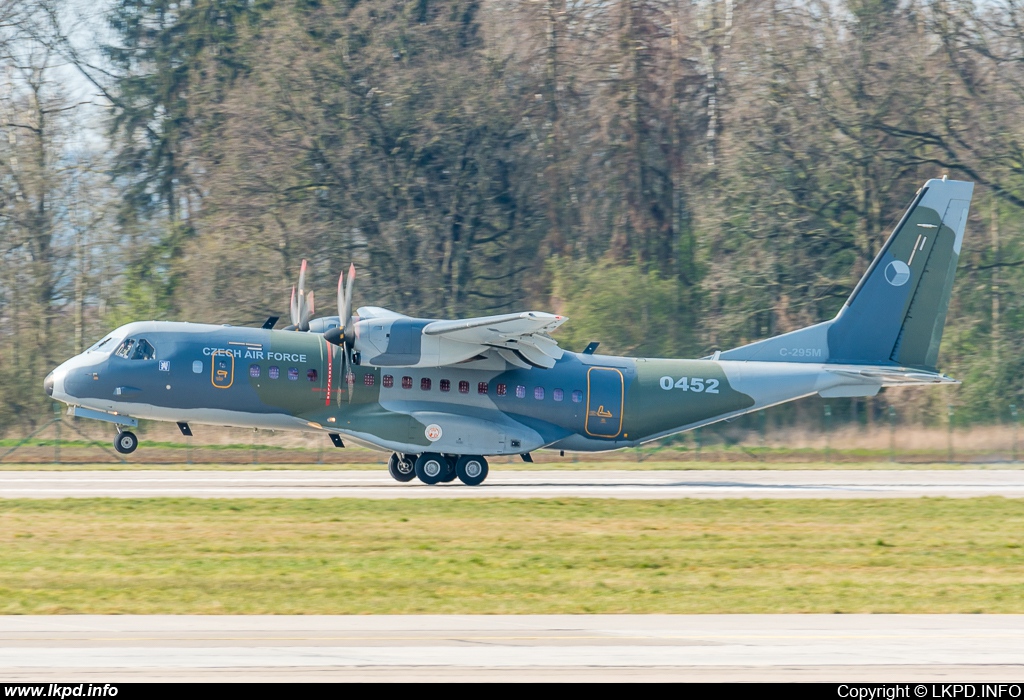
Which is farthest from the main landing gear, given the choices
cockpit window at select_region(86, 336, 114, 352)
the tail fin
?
the tail fin

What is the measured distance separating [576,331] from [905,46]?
16391mm

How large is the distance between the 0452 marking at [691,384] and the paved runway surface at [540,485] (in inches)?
84.5

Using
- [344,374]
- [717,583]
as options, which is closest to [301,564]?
[717,583]

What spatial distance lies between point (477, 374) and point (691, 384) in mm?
4952

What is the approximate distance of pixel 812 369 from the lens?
86.3 feet

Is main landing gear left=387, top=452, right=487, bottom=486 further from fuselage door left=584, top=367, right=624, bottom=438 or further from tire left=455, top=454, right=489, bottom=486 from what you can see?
fuselage door left=584, top=367, right=624, bottom=438

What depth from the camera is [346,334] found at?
2375 centimetres

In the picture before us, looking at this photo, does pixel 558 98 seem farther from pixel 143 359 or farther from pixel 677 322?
pixel 143 359

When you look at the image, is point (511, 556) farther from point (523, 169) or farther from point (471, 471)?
point (523, 169)

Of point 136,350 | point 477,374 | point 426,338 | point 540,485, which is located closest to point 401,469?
point 477,374

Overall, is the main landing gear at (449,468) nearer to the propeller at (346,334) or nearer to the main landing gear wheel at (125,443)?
the propeller at (346,334)

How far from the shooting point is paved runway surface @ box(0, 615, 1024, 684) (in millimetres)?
7944

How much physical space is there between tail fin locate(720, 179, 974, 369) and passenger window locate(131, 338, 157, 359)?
12981mm

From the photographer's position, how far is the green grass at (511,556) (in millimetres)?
11977
